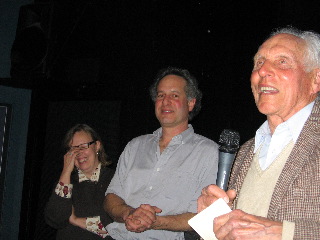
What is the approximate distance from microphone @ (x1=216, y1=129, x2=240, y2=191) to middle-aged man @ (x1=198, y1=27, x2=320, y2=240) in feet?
0.23

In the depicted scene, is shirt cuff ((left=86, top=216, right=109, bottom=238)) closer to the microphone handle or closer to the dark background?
the dark background

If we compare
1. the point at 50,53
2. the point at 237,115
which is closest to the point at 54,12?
the point at 50,53

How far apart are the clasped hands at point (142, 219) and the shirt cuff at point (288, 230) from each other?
1086 millimetres

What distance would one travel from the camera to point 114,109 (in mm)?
3355

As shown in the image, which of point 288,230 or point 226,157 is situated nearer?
point 288,230

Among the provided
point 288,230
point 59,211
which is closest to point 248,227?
point 288,230

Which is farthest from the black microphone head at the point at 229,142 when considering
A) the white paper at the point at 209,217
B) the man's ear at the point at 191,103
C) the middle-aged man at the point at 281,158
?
the man's ear at the point at 191,103

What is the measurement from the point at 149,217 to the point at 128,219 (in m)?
0.15

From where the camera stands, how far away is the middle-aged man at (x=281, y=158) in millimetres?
1098

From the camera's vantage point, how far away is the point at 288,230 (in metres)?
1.07

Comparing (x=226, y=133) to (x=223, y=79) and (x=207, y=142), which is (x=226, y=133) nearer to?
(x=207, y=142)

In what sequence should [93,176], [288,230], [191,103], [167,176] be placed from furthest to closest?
[93,176] → [191,103] → [167,176] → [288,230]

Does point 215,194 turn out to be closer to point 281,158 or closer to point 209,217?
point 209,217

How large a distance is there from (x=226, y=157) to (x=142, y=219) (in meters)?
0.92
